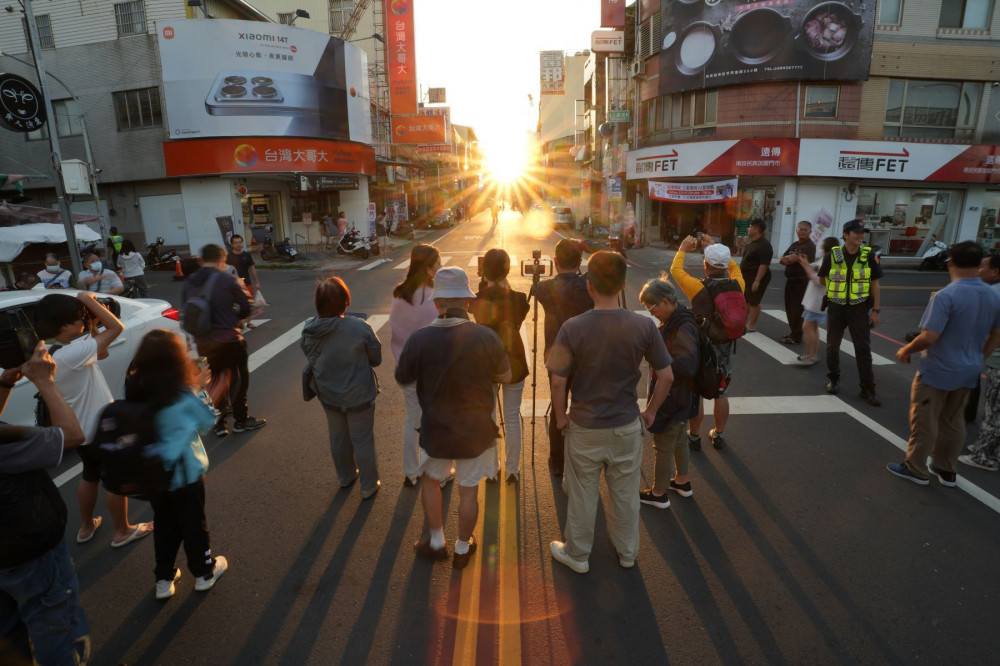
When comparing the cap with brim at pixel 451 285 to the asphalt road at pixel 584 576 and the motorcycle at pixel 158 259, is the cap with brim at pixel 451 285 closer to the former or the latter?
the asphalt road at pixel 584 576

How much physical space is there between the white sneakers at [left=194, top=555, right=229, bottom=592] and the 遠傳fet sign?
38.7 ft

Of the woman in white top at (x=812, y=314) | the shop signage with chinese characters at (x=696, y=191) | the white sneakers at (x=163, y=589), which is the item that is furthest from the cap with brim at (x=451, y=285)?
the shop signage with chinese characters at (x=696, y=191)

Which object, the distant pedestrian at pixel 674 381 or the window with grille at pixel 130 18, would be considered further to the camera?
the window with grille at pixel 130 18

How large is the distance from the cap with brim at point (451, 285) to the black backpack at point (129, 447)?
1.61 metres

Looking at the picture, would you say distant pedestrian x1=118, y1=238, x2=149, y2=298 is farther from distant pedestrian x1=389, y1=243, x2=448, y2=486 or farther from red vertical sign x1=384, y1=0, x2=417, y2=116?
red vertical sign x1=384, y1=0, x2=417, y2=116

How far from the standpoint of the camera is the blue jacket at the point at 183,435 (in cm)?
275

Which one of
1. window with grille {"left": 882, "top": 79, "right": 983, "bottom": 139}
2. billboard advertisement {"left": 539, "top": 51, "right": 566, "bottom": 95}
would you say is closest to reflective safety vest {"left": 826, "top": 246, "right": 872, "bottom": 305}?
window with grille {"left": 882, "top": 79, "right": 983, "bottom": 139}

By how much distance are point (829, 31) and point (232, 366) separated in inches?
858

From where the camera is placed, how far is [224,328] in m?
5.32

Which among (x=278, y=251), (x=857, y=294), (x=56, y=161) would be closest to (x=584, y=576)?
(x=857, y=294)

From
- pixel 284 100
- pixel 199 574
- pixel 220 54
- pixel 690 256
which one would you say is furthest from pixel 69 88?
pixel 199 574

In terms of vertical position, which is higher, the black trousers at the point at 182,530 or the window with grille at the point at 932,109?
the window with grille at the point at 932,109

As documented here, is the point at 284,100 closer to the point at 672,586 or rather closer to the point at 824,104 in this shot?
the point at 824,104

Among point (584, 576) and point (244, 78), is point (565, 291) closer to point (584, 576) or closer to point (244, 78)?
point (584, 576)
